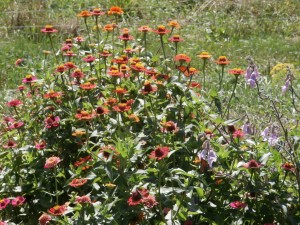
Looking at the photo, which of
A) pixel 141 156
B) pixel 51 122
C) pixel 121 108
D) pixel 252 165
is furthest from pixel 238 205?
pixel 51 122

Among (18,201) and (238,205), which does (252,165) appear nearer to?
(238,205)

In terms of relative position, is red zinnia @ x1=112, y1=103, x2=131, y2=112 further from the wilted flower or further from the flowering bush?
Answer: the wilted flower

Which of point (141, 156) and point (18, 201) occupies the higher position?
point (141, 156)

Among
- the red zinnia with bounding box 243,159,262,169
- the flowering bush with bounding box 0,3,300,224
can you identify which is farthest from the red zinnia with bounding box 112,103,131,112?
the red zinnia with bounding box 243,159,262,169

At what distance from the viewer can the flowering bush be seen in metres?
3.00

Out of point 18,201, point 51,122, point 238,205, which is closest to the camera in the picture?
point 238,205

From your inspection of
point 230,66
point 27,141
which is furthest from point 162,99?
point 230,66

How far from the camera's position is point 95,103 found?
12.2 ft

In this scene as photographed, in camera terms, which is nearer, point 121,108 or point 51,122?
point 121,108

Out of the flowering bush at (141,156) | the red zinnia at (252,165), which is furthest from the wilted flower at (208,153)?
the red zinnia at (252,165)

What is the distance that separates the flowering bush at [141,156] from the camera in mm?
2996

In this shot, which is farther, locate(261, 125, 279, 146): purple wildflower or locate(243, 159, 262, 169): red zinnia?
locate(261, 125, 279, 146): purple wildflower

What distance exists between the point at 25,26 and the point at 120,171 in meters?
5.17

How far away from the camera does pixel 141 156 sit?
318cm
